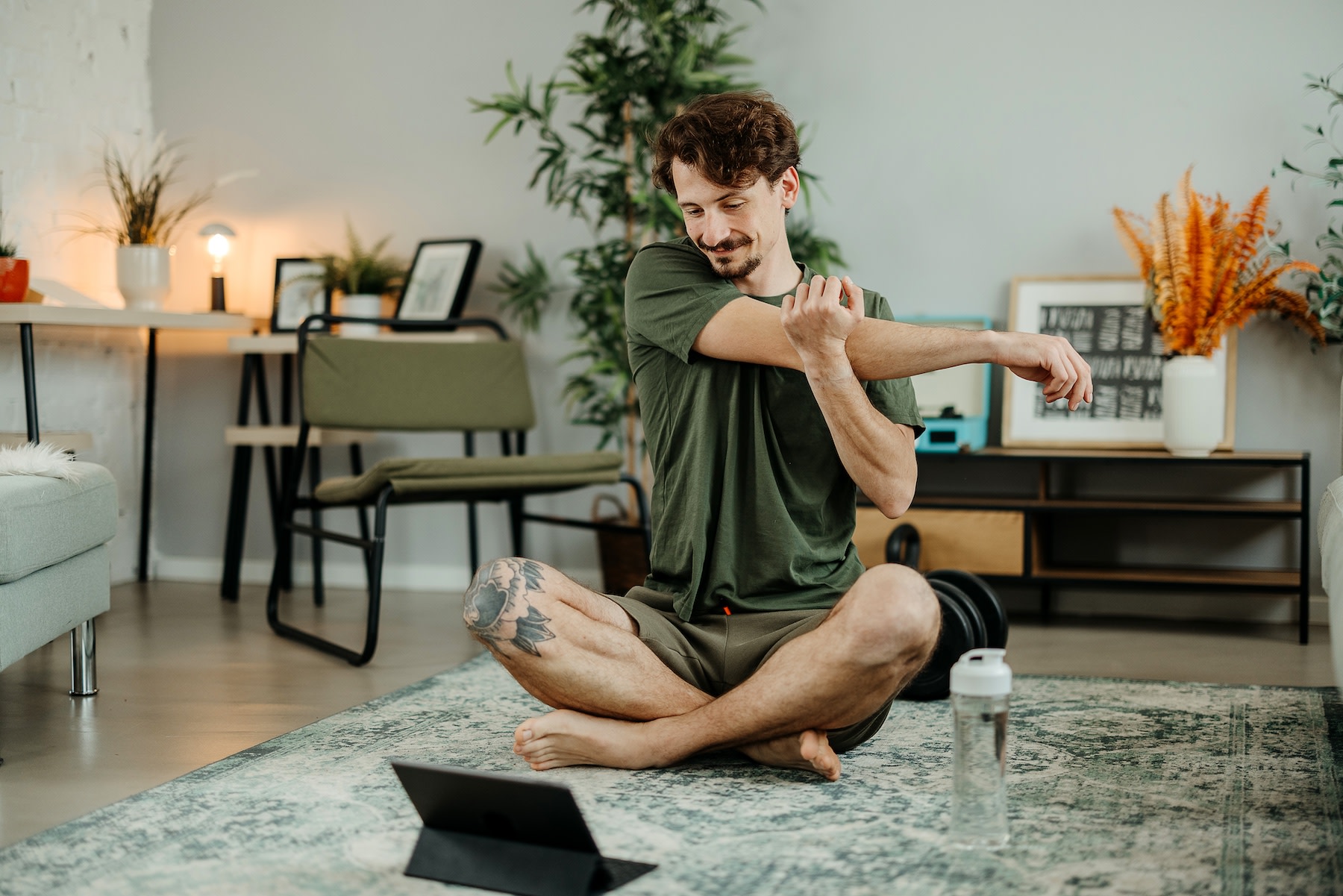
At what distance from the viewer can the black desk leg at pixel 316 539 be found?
3.74 meters

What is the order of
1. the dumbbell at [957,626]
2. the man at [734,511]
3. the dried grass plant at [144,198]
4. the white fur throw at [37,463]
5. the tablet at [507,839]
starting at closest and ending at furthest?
the tablet at [507,839]
the man at [734,511]
the white fur throw at [37,463]
the dumbbell at [957,626]
the dried grass plant at [144,198]

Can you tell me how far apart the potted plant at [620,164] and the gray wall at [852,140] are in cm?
18

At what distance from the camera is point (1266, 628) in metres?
3.28

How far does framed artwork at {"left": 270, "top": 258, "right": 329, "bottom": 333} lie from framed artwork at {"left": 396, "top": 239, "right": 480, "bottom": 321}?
11.9 inches

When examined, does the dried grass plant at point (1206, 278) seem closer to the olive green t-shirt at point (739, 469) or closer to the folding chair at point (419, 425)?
the folding chair at point (419, 425)

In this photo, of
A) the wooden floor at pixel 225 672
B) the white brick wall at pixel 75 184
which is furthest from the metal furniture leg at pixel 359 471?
the white brick wall at pixel 75 184

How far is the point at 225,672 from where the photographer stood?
8.84 feet

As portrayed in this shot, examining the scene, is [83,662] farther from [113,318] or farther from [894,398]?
[894,398]

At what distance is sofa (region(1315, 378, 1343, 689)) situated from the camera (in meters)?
1.56

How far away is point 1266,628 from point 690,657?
2.18 metres

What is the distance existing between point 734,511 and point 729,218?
429 millimetres

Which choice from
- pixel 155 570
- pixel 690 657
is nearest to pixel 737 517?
pixel 690 657

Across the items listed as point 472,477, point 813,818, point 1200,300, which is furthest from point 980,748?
point 1200,300

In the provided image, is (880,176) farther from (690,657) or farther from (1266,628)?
(690,657)
